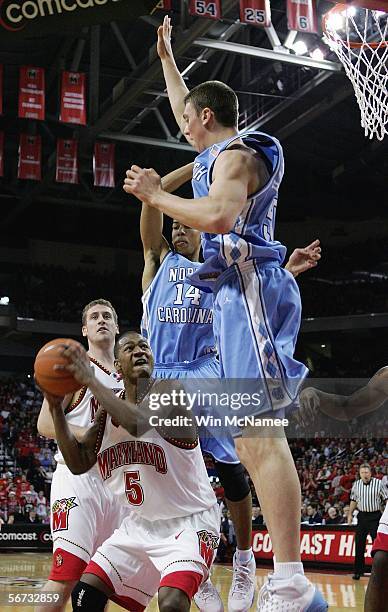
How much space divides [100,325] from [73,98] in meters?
9.89

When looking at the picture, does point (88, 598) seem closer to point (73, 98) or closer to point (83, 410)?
point (83, 410)

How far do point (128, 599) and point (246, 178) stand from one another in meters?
2.00

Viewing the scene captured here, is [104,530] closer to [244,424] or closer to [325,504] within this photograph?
[244,424]

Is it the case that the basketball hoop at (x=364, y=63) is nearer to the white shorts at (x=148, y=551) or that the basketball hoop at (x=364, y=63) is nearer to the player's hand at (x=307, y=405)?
the player's hand at (x=307, y=405)

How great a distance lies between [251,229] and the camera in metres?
3.44

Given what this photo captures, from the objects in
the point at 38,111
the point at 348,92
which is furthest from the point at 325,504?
the point at 38,111

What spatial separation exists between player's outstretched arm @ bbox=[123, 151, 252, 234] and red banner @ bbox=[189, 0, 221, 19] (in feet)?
27.2

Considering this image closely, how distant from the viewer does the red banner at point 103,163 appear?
16.9 metres

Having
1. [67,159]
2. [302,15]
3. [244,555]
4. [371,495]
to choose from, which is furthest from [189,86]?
[244,555]

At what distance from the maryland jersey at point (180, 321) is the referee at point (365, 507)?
688 centimetres

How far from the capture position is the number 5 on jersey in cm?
367

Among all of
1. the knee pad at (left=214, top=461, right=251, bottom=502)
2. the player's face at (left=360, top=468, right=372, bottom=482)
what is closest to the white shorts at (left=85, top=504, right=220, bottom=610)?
the knee pad at (left=214, top=461, right=251, bottom=502)

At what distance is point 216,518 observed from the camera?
3.74 metres

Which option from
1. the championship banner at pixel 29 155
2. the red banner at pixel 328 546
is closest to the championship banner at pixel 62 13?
the red banner at pixel 328 546
